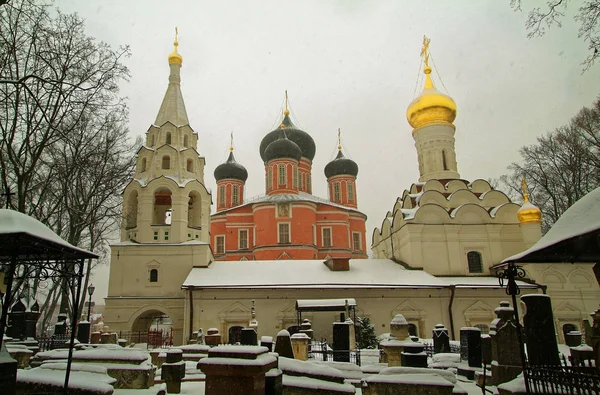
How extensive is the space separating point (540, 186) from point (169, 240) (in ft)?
69.8

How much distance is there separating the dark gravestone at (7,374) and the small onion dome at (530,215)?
23.6 metres

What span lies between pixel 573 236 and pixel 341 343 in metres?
9.47

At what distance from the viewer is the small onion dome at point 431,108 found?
27875mm

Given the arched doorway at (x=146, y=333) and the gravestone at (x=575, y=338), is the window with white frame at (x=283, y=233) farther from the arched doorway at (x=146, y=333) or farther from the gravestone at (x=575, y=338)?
the gravestone at (x=575, y=338)

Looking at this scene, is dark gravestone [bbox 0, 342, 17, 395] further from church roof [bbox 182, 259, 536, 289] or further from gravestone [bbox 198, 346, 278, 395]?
church roof [bbox 182, 259, 536, 289]

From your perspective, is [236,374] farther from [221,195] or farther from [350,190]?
[350,190]

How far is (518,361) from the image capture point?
8945 millimetres

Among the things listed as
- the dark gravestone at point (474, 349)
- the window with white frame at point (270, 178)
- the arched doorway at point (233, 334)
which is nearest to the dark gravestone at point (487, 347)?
the dark gravestone at point (474, 349)

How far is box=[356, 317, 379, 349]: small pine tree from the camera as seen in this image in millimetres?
19016

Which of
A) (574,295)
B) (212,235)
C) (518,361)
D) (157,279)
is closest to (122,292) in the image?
(157,279)

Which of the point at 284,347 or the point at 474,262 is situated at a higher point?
the point at 474,262

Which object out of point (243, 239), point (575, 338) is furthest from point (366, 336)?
point (243, 239)

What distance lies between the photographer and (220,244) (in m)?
33.2

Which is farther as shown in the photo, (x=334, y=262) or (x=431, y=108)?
(x=431, y=108)
